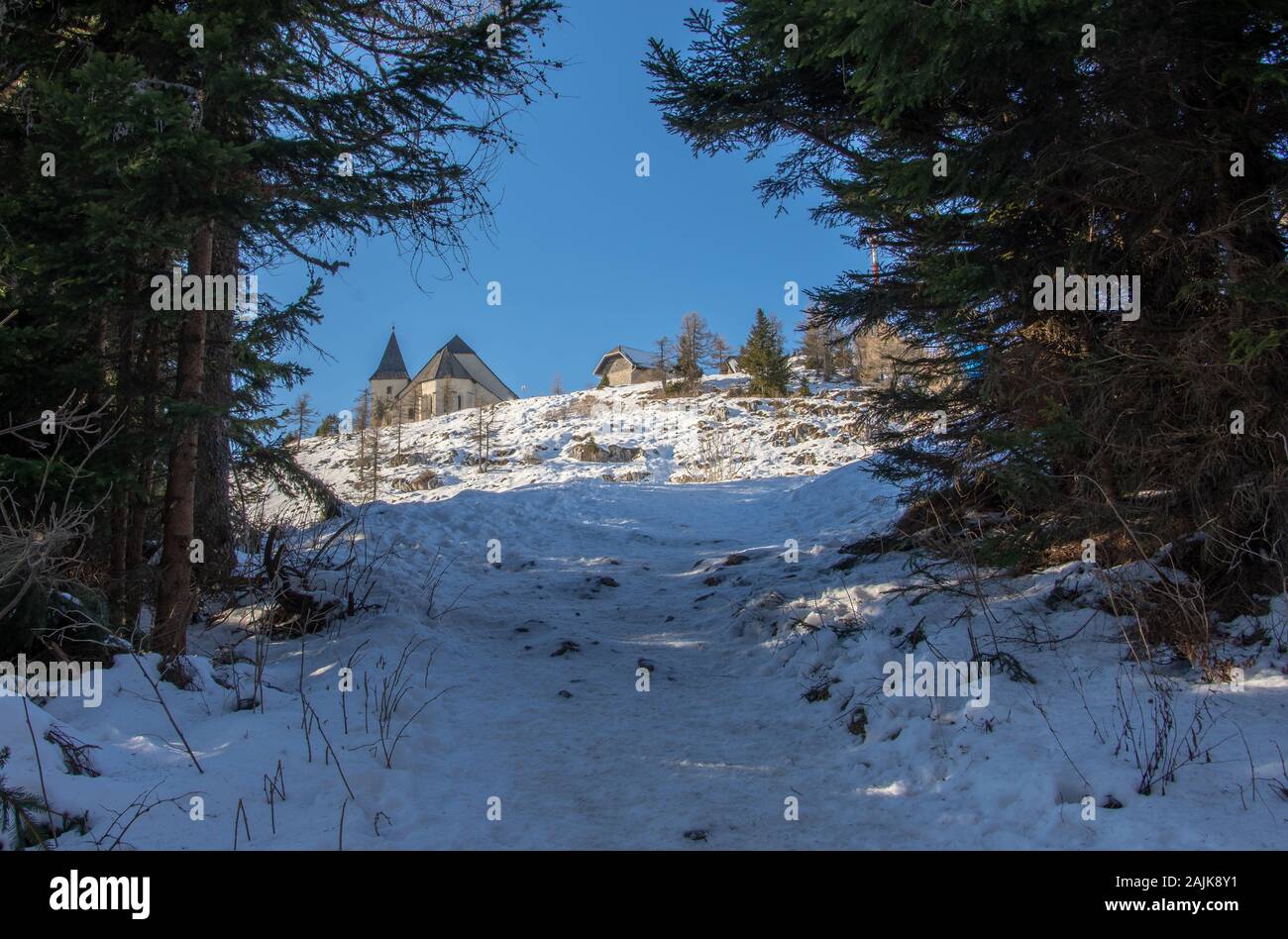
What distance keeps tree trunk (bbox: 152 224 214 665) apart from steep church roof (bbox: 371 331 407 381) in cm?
7019

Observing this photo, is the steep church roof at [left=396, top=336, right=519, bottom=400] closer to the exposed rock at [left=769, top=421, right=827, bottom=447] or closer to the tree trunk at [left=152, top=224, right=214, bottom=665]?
the exposed rock at [left=769, top=421, right=827, bottom=447]

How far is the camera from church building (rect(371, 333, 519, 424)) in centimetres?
6362

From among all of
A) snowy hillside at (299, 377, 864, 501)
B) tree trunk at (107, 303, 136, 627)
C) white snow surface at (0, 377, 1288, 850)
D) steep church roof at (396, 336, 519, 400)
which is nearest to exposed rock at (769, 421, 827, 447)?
snowy hillside at (299, 377, 864, 501)

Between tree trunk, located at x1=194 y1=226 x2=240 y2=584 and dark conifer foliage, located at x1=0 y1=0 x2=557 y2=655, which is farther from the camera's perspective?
tree trunk, located at x1=194 y1=226 x2=240 y2=584

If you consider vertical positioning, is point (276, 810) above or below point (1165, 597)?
below

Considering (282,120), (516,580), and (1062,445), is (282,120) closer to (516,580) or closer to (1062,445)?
(516,580)

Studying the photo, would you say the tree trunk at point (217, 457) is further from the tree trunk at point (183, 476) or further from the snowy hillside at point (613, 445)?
the snowy hillside at point (613, 445)

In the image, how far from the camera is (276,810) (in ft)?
11.7

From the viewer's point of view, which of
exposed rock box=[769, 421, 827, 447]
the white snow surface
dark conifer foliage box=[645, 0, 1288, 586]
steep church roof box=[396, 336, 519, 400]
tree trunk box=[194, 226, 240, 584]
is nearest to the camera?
the white snow surface

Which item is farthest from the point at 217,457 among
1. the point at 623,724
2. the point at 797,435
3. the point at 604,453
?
the point at 797,435

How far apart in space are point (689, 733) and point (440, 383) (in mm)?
63237
